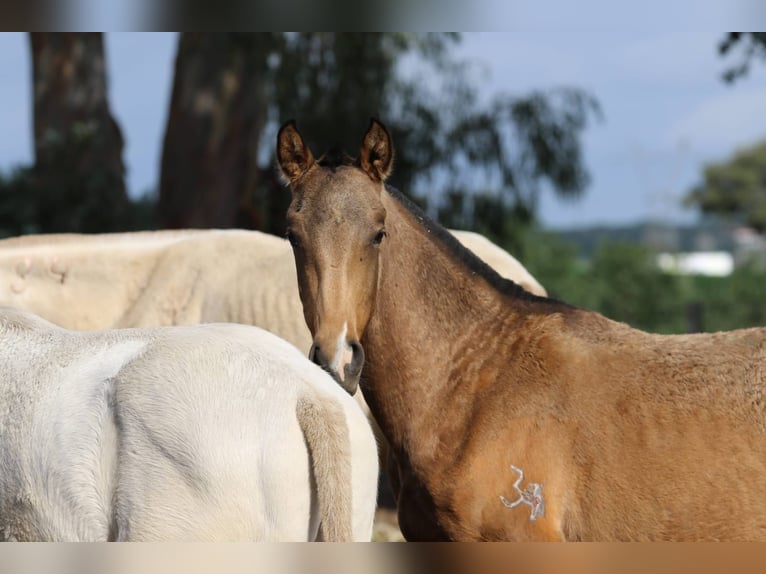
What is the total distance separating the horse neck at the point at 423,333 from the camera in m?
3.58

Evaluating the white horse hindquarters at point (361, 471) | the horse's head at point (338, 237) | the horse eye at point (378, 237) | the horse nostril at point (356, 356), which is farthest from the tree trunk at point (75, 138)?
the white horse hindquarters at point (361, 471)

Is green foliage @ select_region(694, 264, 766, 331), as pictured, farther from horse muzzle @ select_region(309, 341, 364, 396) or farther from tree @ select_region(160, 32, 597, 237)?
horse muzzle @ select_region(309, 341, 364, 396)

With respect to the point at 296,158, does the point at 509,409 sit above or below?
below

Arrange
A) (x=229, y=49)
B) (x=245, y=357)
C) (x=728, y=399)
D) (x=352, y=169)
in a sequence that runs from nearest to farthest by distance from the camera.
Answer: (x=245, y=357), (x=728, y=399), (x=352, y=169), (x=229, y=49)

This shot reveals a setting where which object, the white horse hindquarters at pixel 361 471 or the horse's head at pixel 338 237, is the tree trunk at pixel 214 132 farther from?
the white horse hindquarters at pixel 361 471

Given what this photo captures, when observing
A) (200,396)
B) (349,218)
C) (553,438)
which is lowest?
(553,438)

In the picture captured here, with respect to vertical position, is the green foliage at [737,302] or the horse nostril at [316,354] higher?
the horse nostril at [316,354]

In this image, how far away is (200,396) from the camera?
2654 mm

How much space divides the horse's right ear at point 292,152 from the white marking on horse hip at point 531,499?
1.42 metres

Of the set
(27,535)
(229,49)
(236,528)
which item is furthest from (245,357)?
(229,49)

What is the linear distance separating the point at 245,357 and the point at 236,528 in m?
0.49

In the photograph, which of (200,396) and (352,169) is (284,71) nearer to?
(352,169)

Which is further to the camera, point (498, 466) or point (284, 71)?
point (284, 71)

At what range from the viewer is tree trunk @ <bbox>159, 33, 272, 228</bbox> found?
9.98 m
